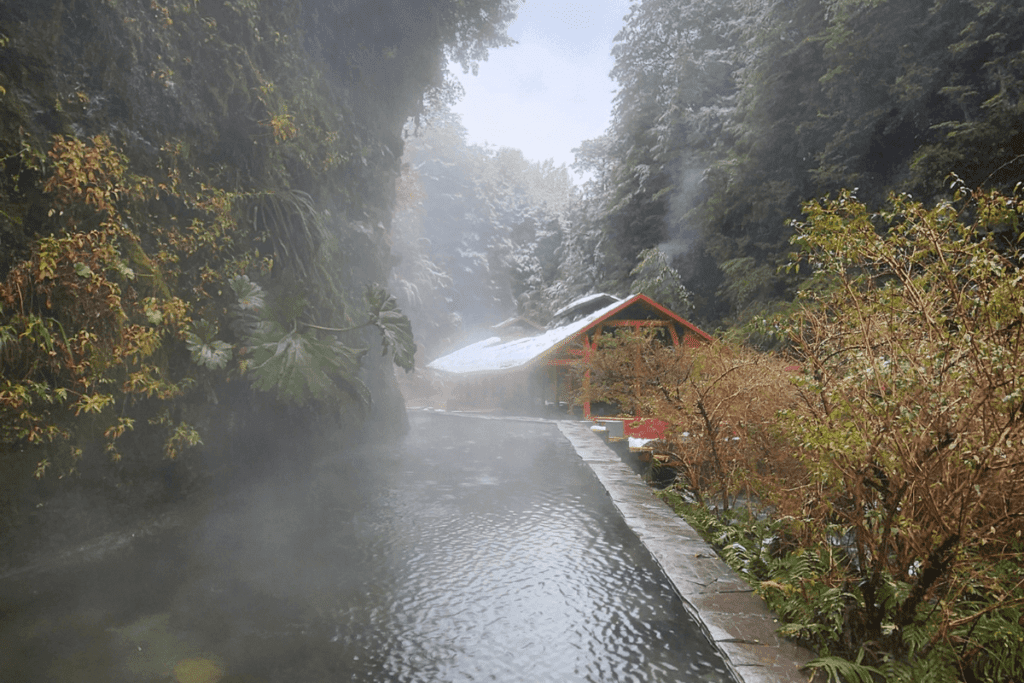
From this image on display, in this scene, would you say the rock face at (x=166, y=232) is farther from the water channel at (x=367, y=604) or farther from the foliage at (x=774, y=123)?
the foliage at (x=774, y=123)

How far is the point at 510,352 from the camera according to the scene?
2288 centimetres

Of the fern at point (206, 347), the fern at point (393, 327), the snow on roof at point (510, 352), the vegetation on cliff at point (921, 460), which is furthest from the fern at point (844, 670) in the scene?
the snow on roof at point (510, 352)

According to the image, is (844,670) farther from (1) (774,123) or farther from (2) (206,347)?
(1) (774,123)

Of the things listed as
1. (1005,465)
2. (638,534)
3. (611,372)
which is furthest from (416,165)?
(1005,465)

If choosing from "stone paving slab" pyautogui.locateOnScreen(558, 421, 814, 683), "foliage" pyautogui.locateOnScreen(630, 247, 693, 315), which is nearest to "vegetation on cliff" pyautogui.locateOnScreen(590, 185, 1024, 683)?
"stone paving slab" pyautogui.locateOnScreen(558, 421, 814, 683)

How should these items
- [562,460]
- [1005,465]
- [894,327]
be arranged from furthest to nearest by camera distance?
[562,460]
[894,327]
[1005,465]

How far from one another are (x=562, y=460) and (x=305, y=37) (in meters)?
10.5

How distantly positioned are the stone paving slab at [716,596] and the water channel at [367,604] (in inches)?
5.3

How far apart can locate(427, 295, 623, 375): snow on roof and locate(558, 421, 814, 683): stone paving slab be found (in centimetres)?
1082

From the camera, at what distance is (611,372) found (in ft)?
56.9

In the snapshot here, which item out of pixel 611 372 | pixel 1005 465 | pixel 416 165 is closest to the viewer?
pixel 1005 465

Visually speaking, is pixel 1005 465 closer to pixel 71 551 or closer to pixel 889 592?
pixel 889 592

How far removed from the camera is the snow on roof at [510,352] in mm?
19109

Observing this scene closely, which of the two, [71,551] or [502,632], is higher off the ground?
[71,551]
